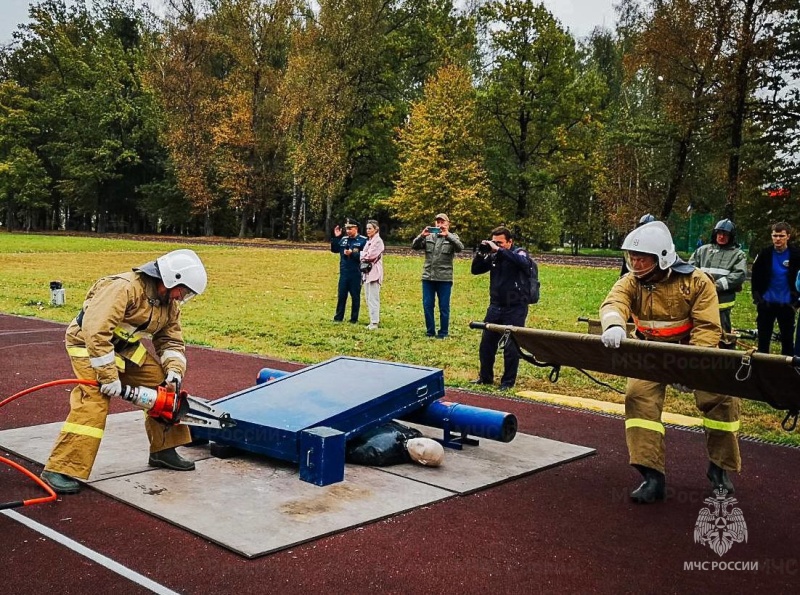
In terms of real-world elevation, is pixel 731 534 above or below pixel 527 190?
below

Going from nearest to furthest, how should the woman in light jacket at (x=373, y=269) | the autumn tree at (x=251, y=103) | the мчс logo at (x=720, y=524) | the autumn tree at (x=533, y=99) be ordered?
the мчс logo at (x=720, y=524) < the woman in light jacket at (x=373, y=269) < the autumn tree at (x=533, y=99) < the autumn tree at (x=251, y=103)

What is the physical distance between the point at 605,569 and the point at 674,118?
2689 cm

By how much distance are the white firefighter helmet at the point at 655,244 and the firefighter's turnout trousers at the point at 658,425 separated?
864 mm

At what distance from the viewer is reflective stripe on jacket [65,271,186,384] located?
545cm

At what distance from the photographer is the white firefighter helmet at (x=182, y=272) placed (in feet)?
18.6

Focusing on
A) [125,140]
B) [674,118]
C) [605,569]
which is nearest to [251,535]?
[605,569]

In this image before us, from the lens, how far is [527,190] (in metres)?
44.0

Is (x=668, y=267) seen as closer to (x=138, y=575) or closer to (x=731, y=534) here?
(x=731, y=534)

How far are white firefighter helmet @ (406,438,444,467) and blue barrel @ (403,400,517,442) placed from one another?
47 cm

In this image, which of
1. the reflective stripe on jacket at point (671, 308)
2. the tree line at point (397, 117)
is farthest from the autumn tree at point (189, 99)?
the reflective stripe on jacket at point (671, 308)

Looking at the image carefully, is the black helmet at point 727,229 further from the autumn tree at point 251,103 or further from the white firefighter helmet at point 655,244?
the autumn tree at point 251,103

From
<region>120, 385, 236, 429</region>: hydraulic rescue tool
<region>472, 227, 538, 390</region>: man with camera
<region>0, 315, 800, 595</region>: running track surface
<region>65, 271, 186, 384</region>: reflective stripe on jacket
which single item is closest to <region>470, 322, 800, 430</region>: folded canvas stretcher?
<region>0, 315, 800, 595</region>: running track surface

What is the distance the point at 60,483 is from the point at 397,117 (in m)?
47.2

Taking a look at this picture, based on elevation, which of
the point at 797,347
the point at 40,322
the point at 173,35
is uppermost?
the point at 173,35
